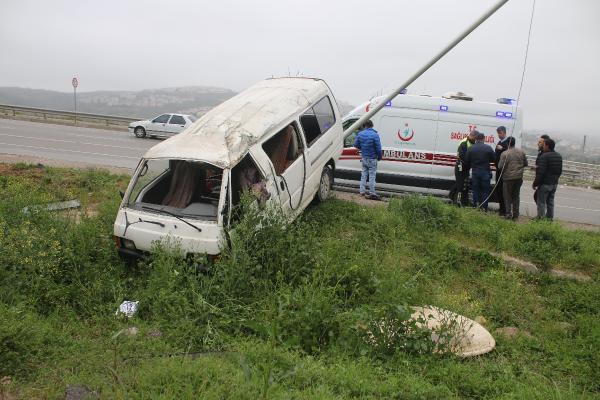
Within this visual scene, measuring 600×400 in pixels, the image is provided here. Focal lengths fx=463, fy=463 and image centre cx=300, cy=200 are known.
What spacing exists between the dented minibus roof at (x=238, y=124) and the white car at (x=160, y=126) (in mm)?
15414

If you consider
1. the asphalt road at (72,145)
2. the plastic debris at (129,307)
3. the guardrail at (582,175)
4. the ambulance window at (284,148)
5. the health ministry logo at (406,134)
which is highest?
the health ministry logo at (406,134)

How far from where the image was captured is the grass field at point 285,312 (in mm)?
3805

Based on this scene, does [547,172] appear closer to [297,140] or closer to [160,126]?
[297,140]

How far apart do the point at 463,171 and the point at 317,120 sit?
3.92 metres

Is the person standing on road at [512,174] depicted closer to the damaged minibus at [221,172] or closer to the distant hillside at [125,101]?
the damaged minibus at [221,172]

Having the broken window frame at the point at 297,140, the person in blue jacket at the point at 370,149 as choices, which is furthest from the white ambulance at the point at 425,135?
the broken window frame at the point at 297,140

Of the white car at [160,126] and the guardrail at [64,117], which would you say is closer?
the white car at [160,126]

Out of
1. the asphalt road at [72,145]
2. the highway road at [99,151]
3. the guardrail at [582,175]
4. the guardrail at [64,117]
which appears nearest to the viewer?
the highway road at [99,151]

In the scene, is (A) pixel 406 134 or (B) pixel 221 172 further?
(A) pixel 406 134

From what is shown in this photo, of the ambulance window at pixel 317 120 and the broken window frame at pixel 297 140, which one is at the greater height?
the ambulance window at pixel 317 120

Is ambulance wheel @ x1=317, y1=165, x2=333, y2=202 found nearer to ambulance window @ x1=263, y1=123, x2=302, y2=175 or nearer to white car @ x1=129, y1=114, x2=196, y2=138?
ambulance window @ x1=263, y1=123, x2=302, y2=175

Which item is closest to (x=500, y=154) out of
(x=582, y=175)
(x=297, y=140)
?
(x=297, y=140)

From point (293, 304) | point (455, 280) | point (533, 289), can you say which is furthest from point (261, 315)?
point (533, 289)

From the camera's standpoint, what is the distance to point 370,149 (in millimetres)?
9984
